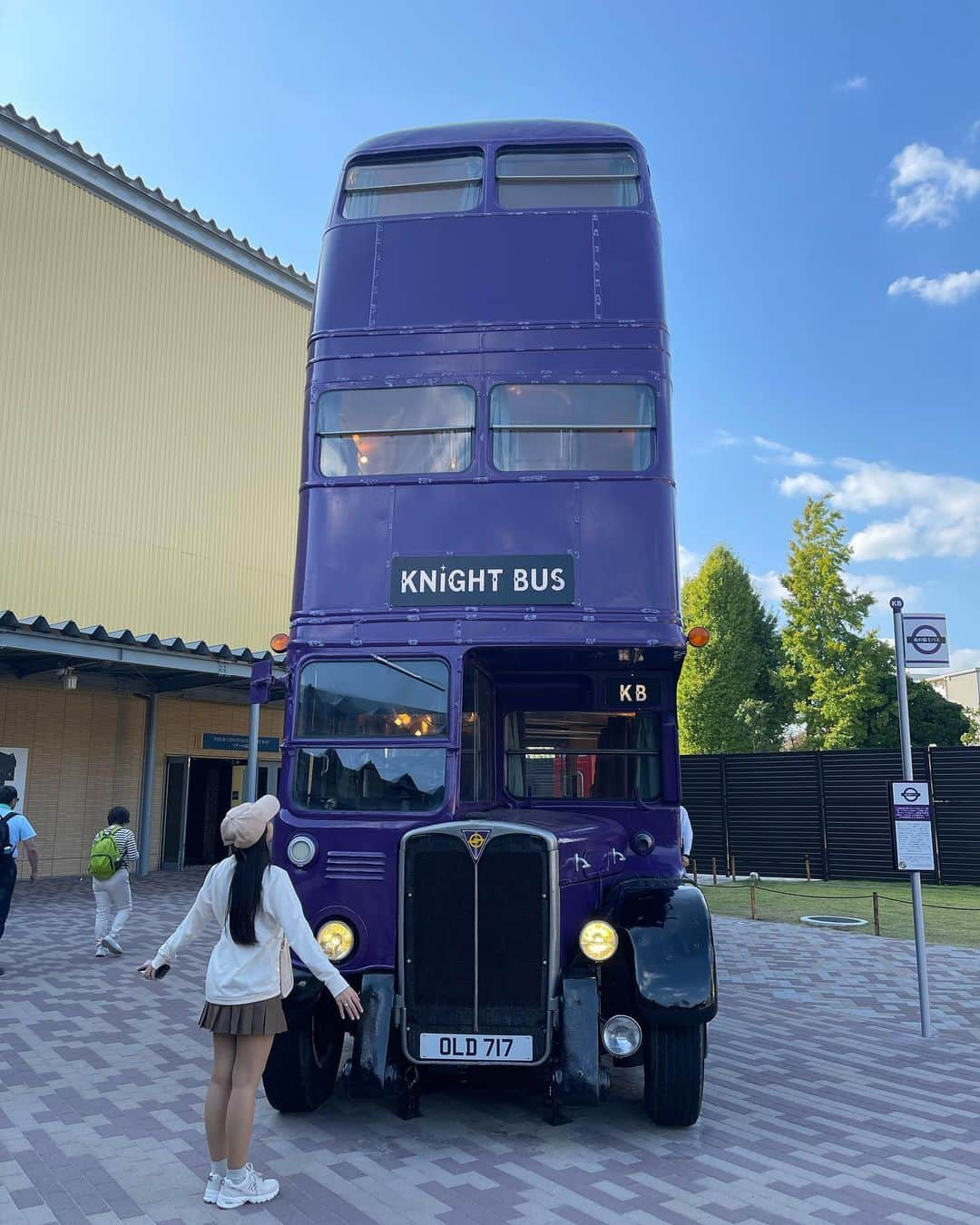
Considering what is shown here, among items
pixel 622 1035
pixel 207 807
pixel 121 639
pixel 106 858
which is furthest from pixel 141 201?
pixel 622 1035

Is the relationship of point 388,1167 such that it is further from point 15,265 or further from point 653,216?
point 15,265

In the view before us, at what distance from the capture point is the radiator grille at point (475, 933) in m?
4.94

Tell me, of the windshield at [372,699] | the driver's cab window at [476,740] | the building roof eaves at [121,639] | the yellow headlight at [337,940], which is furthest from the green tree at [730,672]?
the yellow headlight at [337,940]

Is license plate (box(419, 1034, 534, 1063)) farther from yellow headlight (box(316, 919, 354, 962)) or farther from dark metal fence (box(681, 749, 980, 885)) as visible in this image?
dark metal fence (box(681, 749, 980, 885))

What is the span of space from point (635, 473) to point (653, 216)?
6.71 ft

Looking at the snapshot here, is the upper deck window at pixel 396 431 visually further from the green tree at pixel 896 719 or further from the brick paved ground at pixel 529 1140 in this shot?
the green tree at pixel 896 719

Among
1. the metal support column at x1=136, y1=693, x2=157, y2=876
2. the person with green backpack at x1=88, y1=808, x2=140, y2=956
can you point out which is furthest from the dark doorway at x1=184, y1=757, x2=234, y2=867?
the person with green backpack at x1=88, y1=808, x2=140, y2=956

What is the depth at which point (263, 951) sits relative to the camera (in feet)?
13.9

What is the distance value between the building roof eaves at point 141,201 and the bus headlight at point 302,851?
18.4 meters

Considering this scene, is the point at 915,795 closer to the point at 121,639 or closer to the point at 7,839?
the point at 7,839

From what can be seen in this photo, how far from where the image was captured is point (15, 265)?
1852 centimetres

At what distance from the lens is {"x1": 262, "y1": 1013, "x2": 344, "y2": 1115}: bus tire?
512cm

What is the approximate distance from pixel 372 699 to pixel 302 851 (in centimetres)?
92

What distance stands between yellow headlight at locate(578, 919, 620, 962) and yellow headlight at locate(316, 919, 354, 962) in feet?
4.07
